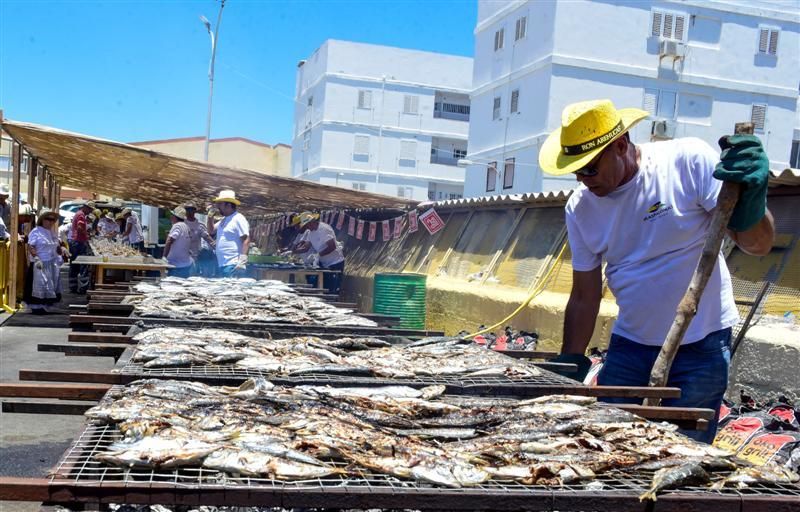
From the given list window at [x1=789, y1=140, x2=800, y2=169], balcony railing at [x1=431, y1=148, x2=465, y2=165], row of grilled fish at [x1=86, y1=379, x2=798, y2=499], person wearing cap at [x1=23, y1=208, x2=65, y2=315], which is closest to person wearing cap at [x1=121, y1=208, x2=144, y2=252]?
person wearing cap at [x1=23, y1=208, x2=65, y2=315]

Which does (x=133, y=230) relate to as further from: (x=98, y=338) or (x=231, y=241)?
(x=98, y=338)

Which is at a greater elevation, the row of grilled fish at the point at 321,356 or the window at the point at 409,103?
the window at the point at 409,103

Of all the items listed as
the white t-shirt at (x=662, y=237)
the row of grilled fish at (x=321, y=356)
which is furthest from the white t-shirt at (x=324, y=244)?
the white t-shirt at (x=662, y=237)

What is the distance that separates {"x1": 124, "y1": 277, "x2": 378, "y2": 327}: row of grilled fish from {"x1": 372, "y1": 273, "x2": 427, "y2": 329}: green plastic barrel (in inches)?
127

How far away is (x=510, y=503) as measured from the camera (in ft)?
6.84

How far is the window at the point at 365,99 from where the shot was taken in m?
49.8

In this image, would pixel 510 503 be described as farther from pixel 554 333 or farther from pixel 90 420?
pixel 554 333

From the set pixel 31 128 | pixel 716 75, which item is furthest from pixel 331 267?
pixel 716 75

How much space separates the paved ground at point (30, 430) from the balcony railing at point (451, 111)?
4355 centimetres

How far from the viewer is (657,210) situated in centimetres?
372

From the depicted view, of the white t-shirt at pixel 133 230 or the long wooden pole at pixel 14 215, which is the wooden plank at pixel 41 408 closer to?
the long wooden pole at pixel 14 215

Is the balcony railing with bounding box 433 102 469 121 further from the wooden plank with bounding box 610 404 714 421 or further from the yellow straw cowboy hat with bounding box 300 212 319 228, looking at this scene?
the wooden plank with bounding box 610 404 714 421

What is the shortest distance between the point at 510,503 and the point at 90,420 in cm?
155

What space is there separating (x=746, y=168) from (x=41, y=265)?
14149 mm
